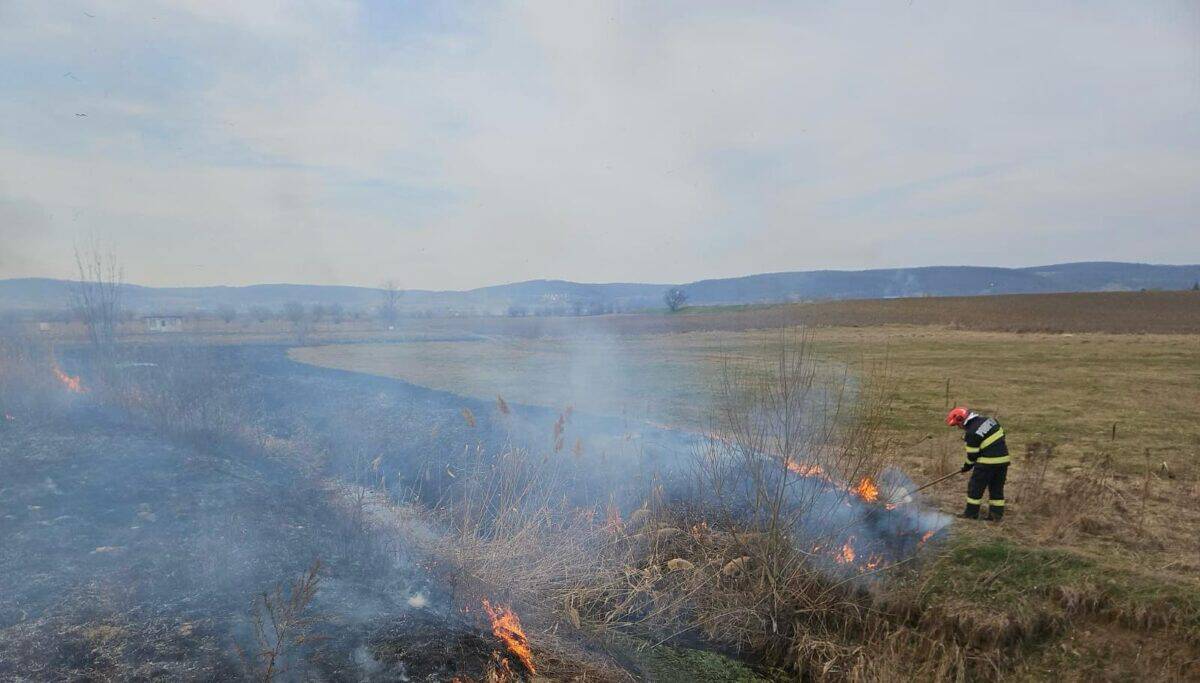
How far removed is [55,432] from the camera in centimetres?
883

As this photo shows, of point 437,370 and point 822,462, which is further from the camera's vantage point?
Answer: point 437,370

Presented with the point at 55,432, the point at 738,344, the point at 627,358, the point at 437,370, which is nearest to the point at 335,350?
the point at 437,370

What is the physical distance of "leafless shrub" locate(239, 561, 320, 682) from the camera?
15.3 ft

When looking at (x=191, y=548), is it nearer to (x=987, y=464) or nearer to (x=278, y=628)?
(x=278, y=628)

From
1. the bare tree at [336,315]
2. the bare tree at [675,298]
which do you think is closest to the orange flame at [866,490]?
the bare tree at [336,315]

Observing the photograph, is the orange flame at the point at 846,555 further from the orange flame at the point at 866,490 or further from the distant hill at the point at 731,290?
the distant hill at the point at 731,290

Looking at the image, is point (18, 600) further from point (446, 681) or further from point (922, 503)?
point (922, 503)

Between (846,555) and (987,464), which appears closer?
(846,555)

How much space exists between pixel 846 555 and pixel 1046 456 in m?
4.80

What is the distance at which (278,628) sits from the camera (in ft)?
17.2

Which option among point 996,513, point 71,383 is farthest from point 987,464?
point 71,383

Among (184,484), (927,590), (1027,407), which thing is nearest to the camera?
(927,590)

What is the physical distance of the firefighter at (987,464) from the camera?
750cm

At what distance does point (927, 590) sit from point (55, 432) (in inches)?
452
